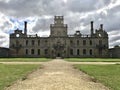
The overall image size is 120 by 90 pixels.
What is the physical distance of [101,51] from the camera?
70.6 meters

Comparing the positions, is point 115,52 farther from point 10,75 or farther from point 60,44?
point 10,75

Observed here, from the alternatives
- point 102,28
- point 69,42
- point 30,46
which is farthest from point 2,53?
point 102,28

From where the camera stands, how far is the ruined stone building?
230ft

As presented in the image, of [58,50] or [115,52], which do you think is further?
[58,50]

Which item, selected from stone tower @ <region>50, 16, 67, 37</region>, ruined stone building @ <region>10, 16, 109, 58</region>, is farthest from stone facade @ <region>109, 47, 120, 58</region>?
stone tower @ <region>50, 16, 67, 37</region>

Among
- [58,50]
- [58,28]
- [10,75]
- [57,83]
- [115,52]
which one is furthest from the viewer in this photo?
[58,28]

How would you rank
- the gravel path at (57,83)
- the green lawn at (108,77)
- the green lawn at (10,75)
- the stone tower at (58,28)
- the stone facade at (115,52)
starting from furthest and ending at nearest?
1. the stone tower at (58,28)
2. the stone facade at (115,52)
3. the green lawn at (10,75)
4. the green lawn at (108,77)
5. the gravel path at (57,83)

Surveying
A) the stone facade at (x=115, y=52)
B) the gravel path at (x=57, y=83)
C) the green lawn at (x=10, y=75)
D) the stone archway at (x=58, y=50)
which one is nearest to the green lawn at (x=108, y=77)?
the gravel path at (x=57, y=83)

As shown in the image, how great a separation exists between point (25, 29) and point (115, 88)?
66259 mm

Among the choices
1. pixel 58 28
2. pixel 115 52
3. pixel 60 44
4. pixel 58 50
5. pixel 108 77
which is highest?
pixel 58 28

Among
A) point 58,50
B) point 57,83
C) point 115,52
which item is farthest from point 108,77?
point 58,50

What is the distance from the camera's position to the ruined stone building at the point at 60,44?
7025 cm

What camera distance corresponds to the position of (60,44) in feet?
231

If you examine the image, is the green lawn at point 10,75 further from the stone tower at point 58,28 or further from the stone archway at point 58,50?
the stone tower at point 58,28
